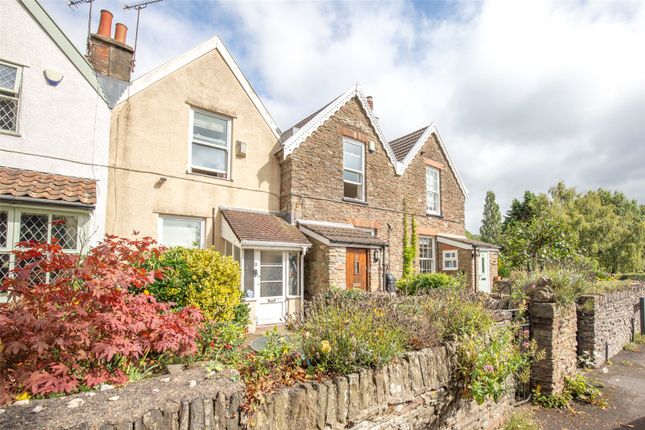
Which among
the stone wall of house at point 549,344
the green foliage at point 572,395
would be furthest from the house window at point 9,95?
the green foliage at point 572,395

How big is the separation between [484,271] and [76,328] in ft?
57.9

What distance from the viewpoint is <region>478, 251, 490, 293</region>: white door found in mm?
16578

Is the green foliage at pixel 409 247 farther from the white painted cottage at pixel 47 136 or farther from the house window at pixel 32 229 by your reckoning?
the house window at pixel 32 229

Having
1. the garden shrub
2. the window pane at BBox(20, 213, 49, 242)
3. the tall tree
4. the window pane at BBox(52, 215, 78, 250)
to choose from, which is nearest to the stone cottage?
the garden shrub

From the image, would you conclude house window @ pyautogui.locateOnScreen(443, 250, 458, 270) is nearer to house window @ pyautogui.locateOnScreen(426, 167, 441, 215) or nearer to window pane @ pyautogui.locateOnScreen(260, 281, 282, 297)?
→ house window @ pyautogui.locateOnScreen(426, 167, 441, 215)

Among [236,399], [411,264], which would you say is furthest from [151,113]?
[411,264]

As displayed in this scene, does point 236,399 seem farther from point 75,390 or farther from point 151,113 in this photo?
point 151,113

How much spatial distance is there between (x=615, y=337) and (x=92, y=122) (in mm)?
15668

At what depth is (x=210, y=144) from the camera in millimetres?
10477

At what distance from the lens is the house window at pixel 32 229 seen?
23.2ft

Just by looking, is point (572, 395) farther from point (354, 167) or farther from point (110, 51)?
point (110, 51)

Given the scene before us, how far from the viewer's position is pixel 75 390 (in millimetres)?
2729

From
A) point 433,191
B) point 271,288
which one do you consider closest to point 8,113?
point 271,288

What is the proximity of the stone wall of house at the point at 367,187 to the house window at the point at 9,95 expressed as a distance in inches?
280
